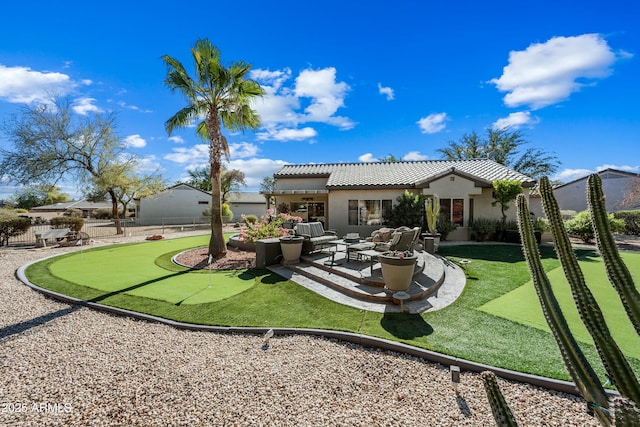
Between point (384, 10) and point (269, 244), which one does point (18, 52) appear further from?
point (384, 10)

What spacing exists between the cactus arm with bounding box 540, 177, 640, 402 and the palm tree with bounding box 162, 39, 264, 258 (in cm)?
1139

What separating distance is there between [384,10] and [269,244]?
971 cm

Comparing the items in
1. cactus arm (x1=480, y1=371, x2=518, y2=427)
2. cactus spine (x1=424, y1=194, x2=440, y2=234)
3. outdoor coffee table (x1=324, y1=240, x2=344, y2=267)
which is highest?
cactus spine (x1=424, y1=194, x2=440, y2=234)

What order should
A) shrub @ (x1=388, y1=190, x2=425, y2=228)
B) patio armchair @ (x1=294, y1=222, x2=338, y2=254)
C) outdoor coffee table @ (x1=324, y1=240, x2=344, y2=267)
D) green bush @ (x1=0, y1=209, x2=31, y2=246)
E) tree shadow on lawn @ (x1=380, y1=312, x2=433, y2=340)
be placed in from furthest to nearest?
green bush @ (x1=0, y1=209, x2=31, y2=246) → shrub @ (x1=388, y1=190, x2=425, y2=228) → patio armchair @ (x1=294, y1=222, x2=338, y2=254) → outdoor coffee table @ (x1=324, y1=240, x2=344, y2=267) → tree shadow on lawn @ (x1=380, y1=312, x2=433, y2=340)

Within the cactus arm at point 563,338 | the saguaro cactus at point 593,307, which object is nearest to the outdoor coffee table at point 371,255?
the cactus arm at point 563,338

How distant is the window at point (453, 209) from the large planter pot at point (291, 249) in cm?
1050

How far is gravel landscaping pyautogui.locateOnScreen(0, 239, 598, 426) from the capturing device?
10.5 feet

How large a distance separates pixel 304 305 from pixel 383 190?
41.0ft

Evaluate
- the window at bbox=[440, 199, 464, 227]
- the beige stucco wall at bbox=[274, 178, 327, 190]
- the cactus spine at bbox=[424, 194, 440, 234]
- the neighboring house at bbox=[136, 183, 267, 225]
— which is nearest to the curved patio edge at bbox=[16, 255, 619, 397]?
the cactus spine at bbox=[424, 194, 440, 234]

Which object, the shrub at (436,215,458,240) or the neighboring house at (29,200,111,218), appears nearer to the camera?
the shrub at (436,215,458,240)

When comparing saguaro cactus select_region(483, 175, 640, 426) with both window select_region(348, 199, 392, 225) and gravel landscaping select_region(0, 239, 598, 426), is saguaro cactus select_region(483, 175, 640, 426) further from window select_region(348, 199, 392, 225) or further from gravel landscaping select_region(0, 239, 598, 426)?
window select_region(348, 199, 392, 225)

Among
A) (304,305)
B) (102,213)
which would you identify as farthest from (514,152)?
(102,213)

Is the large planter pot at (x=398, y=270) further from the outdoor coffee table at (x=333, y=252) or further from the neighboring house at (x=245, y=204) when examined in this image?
the neighboring house at (x=245, y=204)

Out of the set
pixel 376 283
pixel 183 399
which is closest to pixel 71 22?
pixel 183 399
